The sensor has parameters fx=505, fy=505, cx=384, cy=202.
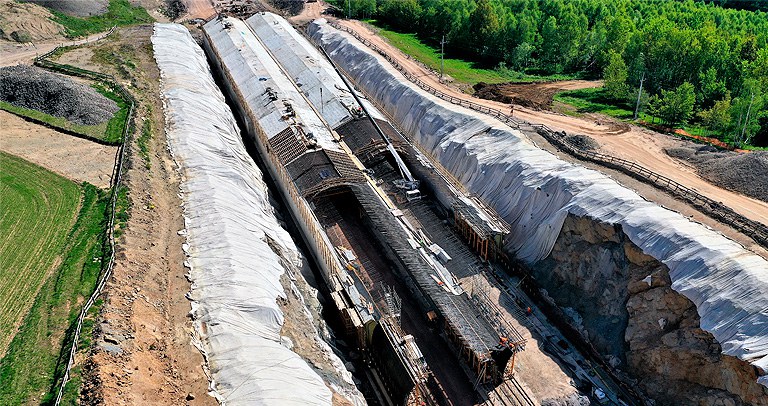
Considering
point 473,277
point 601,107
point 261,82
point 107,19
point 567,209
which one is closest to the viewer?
point 567,209

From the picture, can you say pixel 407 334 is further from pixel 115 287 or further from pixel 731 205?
pixel 731 205

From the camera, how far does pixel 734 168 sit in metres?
35.7

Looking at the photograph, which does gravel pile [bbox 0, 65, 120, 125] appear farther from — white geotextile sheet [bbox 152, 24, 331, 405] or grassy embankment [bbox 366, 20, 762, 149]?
grassy embankment [bbox 366, 20, 762, 149]

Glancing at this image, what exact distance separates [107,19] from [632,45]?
232ft

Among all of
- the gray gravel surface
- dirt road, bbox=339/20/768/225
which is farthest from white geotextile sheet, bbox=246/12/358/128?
the gray gravel surface

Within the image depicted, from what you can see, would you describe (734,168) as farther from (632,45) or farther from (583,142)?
(632,45)

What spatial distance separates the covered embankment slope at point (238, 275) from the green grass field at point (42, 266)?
496 centimetres

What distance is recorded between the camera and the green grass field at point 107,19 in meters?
66.4

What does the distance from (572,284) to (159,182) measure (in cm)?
2645

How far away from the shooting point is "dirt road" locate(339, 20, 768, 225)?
32.4m

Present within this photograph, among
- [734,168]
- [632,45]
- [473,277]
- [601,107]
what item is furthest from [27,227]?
[632,45]

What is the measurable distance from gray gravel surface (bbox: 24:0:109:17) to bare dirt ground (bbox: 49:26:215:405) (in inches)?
2073

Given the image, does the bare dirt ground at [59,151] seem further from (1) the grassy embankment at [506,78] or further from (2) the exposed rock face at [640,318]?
(1) the grassy embankment at [506,78]

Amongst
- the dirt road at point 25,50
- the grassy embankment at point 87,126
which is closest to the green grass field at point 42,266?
the grassy embankment at point 87,126
